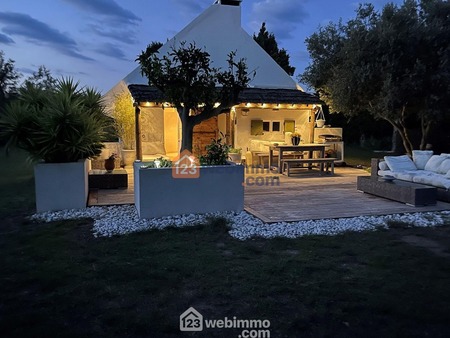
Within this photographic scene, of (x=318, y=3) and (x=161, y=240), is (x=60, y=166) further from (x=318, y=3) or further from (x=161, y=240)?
(x=318, y=3)

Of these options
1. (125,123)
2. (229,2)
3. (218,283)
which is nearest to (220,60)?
(229,2)

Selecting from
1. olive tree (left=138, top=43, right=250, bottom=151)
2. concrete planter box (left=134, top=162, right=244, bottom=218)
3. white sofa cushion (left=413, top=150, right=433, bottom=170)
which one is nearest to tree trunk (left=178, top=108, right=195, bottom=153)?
olive tree (left=138, top=43, right=250, bottom=151)

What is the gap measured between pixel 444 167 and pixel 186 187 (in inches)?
214

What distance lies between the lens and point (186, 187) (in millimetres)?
6320

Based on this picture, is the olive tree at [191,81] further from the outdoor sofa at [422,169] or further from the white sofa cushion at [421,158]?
the white sofa cushion at [421,158]

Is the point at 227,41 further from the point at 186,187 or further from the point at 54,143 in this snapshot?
the point at 186,187

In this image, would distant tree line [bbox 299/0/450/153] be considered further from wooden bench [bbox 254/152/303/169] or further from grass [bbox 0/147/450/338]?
grass [bbox 0/147/450/338]

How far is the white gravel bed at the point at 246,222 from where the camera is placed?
5426 mm

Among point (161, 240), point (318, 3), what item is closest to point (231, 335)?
point (161, 240)

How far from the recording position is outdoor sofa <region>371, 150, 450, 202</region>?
7.40m

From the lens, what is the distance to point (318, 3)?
60.0ft

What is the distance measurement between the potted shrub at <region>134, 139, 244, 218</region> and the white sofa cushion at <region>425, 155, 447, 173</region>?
4524mm

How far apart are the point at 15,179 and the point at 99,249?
25.0 ft

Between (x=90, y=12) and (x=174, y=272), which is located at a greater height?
(x=90, y=12)
